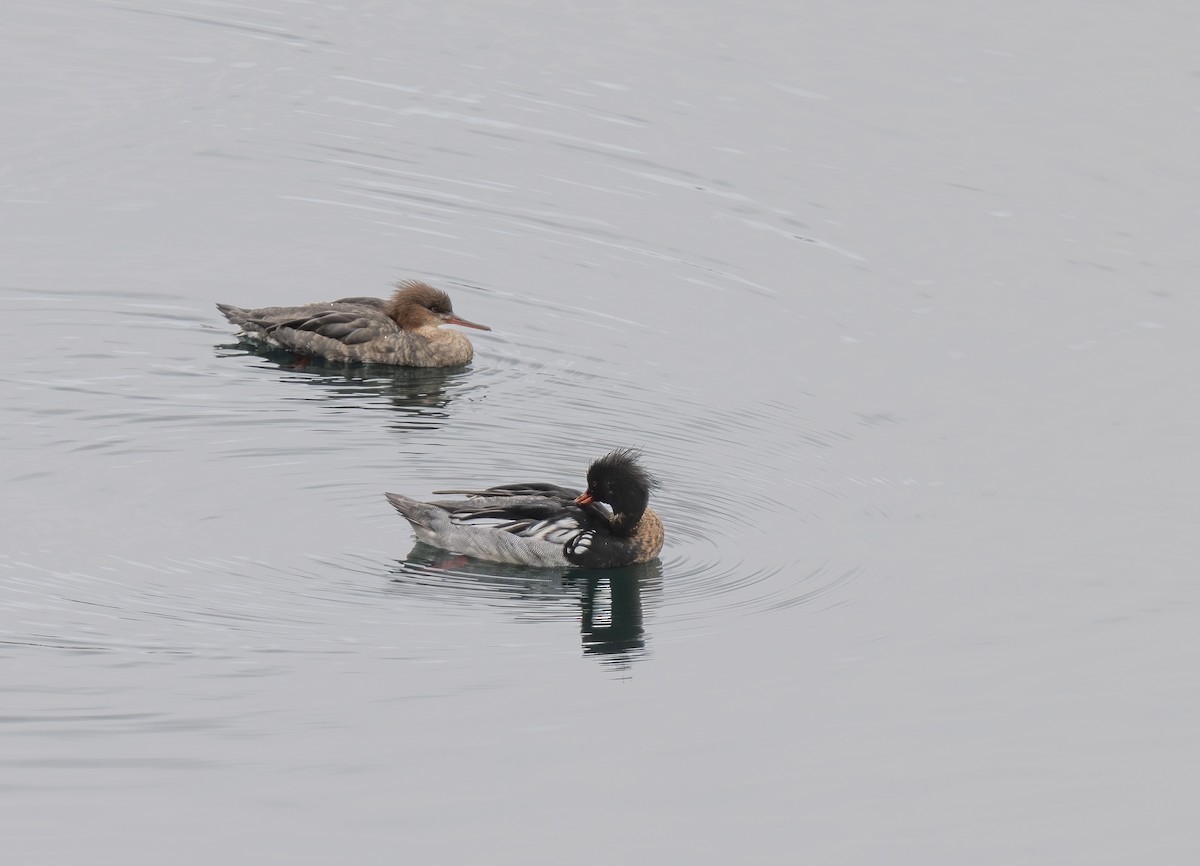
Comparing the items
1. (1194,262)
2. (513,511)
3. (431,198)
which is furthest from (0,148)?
(1194,262)

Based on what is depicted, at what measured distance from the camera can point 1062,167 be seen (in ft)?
97.2

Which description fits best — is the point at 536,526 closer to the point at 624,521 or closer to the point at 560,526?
the point at 560,526

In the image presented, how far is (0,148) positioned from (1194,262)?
1767 centimetres

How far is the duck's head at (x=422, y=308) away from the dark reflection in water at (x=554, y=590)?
21.8 feet


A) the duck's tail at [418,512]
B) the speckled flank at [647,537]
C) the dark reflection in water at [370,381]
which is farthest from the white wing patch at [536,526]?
the dark reflection in water at [370,381]

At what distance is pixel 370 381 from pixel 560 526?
6399 mm

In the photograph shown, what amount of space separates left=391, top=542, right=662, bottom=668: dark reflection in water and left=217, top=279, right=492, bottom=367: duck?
21.2ft

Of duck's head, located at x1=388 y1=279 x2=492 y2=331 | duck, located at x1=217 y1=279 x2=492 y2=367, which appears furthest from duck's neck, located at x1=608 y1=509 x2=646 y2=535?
duck's head, located at x1=388 y1=279 x2=492 y2=331

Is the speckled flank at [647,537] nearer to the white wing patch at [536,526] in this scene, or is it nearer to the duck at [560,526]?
the duck at [560,526]

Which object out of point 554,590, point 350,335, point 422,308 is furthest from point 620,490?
point 350,335

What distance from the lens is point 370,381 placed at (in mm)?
23234

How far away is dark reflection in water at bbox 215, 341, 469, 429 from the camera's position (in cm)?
2180

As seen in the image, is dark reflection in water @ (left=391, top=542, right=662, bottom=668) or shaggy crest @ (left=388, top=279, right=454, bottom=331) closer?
dark reflection in water @ (left=391, top=542, right=662, bottom=668)

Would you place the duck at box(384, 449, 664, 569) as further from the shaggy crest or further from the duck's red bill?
the shaggy crest
